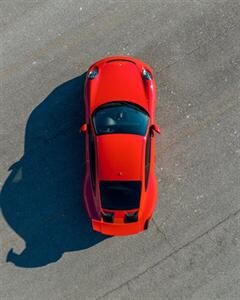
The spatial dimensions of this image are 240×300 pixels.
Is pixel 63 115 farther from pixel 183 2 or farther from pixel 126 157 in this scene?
pixel 183 2

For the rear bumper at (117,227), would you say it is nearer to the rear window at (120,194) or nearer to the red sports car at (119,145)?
the red sports car at (119,145)

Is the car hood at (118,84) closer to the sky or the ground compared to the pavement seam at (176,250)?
closer to the sky

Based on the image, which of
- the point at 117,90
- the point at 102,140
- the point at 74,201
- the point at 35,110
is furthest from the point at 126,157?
the point at 35,110

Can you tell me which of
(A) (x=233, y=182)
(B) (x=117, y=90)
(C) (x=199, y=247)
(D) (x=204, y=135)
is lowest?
(C) (x=199, y=247)

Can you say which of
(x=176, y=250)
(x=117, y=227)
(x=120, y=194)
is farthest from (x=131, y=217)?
(x=176, y=250)

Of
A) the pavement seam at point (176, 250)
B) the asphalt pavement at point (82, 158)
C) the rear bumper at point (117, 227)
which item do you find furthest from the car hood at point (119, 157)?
the pavement seam at point (176, 250)
